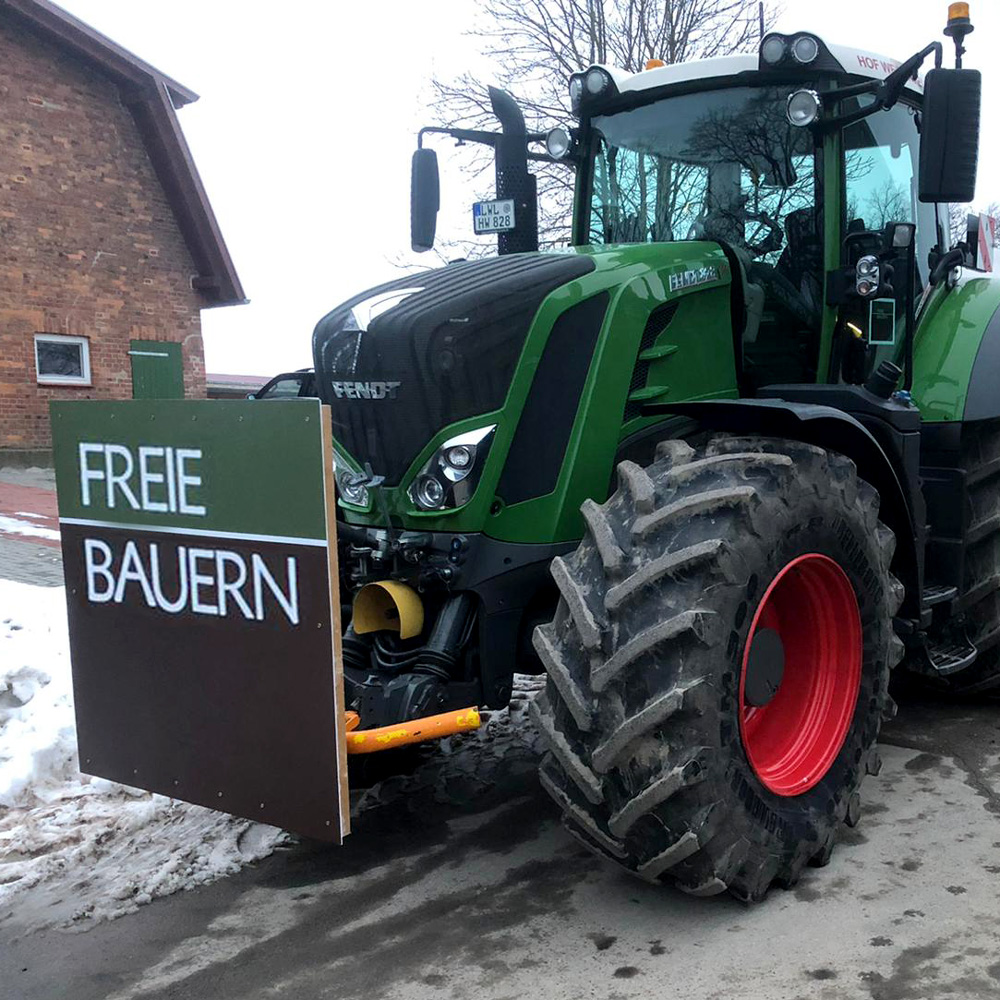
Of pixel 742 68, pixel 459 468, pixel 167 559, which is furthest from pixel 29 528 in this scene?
pixel 742 68

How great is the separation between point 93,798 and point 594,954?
227 centimetres

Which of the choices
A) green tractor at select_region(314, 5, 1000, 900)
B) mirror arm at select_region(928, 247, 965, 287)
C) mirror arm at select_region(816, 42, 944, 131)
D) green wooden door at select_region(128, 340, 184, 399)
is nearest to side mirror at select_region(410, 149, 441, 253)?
green tractor at select_region(314, 5, 1000, 900)

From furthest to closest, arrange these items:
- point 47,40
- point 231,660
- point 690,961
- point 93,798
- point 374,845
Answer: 1. point 47,40
2. point 93,798
3. point 374,845
4. point 231,660
5. point 690,961

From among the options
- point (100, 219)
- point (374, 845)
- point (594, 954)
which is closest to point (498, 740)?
point (374, 845)

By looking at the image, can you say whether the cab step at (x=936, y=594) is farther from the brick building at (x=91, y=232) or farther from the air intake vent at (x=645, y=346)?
the brick building at (x=91, y=232)

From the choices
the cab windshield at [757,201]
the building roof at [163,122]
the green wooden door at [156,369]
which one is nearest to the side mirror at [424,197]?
the cab windshield at [757,201]

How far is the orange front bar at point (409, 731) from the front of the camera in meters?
2.88

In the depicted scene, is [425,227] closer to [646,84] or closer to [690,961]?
[646,84]

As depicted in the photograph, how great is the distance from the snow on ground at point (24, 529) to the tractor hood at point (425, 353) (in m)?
6.74

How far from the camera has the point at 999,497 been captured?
447 cm

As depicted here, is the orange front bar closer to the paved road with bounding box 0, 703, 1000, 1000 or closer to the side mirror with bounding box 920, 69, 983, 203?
the paved road with bounding box 0, 703, 1000, 1000

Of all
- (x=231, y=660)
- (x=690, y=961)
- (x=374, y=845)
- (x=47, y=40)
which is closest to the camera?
(x=690, y=961)

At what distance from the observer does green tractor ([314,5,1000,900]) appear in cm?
280

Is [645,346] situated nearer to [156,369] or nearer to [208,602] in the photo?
[208,602]
